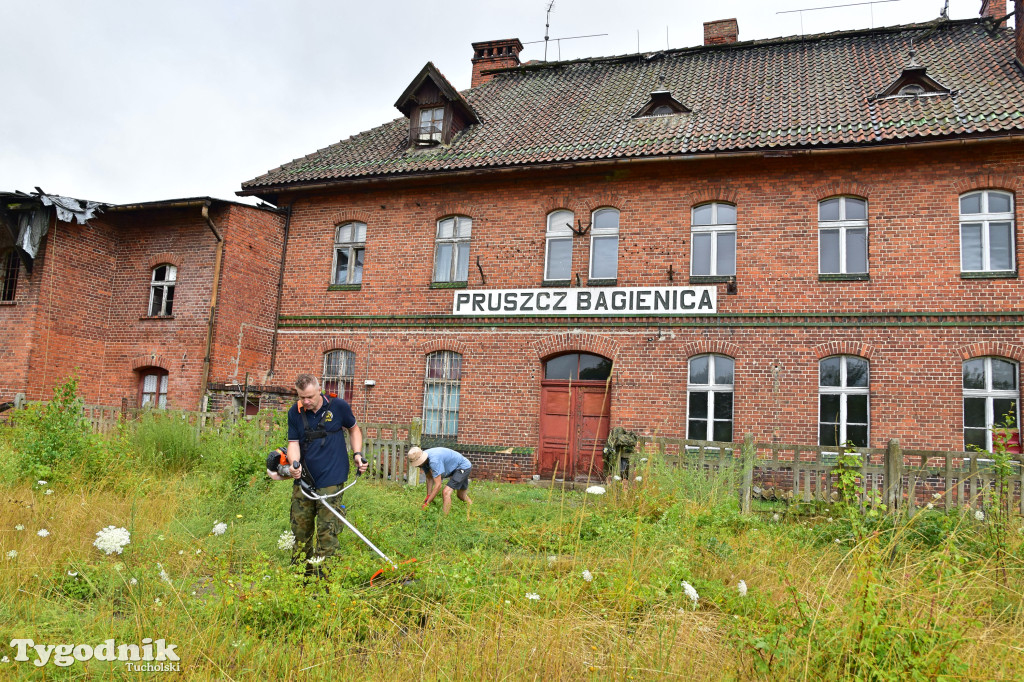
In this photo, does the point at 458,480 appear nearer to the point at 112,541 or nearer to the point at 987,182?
the point at 112,541

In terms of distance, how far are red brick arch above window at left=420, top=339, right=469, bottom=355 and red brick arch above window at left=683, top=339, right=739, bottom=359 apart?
459 centimetres

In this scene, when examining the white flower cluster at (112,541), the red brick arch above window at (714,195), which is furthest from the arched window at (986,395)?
the white flower cluster at (112,541)

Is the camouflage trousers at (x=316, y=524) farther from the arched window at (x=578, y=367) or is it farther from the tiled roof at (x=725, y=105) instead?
the tiled roof at (x=725, y=105)

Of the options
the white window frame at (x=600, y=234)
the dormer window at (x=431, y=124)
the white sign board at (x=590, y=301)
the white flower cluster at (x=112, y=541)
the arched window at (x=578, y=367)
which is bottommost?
the white flower cluster at (x=112, y=541)

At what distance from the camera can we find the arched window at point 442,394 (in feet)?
49.1

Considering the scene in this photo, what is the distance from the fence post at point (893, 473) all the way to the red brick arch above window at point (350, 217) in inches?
465

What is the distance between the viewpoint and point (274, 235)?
55.2 ft

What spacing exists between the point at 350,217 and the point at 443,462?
9361mm

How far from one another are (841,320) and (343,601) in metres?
11.2

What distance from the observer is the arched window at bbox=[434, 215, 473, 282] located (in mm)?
15477

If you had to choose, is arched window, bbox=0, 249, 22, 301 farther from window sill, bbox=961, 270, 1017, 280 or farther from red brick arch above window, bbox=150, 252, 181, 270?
window sill, bbox=961, 270, 1017, 280

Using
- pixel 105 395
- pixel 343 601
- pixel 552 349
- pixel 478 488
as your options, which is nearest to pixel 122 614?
pixel 343 601

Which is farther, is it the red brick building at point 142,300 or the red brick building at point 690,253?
the red brick building at point 142,300

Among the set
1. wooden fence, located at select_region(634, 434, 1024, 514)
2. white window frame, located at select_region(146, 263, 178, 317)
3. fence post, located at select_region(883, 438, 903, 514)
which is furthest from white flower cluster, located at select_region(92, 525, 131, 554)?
white window frame, located at select_region(146, 263, 178, 317)
